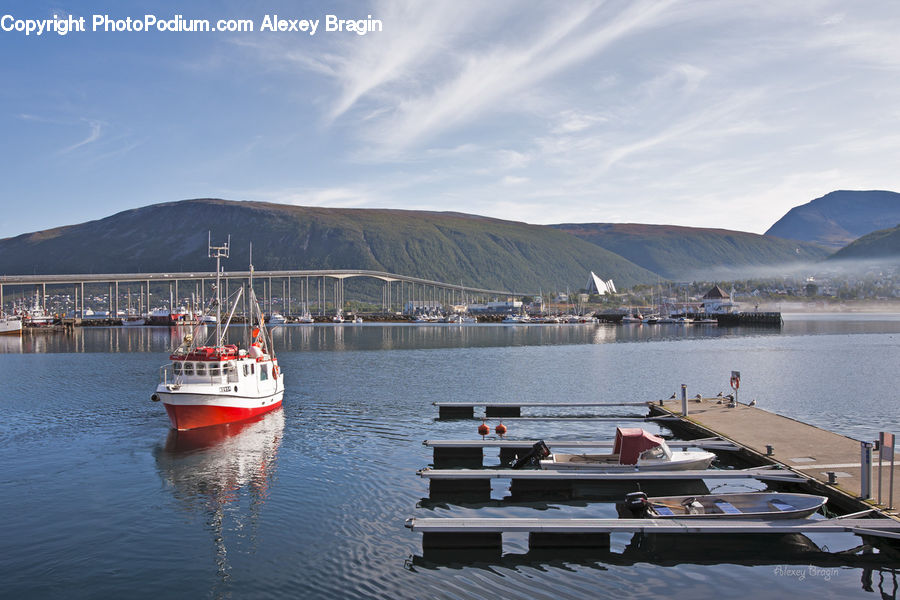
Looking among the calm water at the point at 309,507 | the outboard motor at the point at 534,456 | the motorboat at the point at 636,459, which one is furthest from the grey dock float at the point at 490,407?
the motorboat at the point at 636,459

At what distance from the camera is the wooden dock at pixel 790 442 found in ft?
70.0

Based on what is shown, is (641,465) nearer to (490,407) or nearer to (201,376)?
(490,407)

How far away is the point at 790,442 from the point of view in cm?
2766

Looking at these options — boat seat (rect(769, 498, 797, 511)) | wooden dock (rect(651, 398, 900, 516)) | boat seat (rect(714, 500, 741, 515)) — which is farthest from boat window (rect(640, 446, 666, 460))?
boat seat (rect(769, 498, 797, 511))

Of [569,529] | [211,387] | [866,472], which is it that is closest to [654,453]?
[866,472]

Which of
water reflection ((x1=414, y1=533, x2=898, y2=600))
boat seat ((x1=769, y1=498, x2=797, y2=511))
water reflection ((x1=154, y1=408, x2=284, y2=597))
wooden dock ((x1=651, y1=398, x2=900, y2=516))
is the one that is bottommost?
water reflection ((x1=414, y1=533, x2=898, y2=600))

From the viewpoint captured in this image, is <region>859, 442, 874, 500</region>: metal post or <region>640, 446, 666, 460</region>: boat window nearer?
<region>859, 442, 874, 500</region>: metal post

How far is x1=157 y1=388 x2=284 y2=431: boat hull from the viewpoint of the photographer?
34875 mm

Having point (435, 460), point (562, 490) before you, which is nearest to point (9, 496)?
point (435, 460)

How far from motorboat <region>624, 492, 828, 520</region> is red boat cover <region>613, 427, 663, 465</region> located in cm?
388

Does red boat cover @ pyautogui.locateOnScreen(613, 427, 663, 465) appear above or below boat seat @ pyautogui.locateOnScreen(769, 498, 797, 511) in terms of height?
above

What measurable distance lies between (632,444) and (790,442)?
7.51 m

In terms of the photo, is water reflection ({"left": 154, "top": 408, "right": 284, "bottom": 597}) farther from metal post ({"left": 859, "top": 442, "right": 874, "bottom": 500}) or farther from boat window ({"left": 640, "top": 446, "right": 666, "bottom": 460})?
metal post ({"left": 859, "top": 442, "right": 874, "bottom": 500})

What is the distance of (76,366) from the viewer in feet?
247
